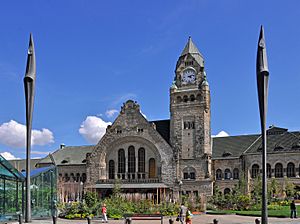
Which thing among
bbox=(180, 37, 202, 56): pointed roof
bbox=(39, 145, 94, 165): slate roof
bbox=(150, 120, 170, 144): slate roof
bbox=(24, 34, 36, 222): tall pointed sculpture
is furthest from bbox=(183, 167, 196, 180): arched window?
bbox=(24, 34, 36, 222): tall pointed sculpture

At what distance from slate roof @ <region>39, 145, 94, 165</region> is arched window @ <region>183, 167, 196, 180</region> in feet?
78.0

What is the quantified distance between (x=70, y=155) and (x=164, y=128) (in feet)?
75.0

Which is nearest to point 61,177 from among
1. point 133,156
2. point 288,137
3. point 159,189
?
point 133,156

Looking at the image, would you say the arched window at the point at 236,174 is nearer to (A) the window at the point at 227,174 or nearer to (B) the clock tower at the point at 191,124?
(A) the window at the point at 227,174

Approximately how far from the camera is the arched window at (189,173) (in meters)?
67.4

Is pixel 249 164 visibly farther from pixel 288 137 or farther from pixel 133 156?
pixel 133 156

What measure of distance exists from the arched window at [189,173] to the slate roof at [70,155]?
2378 centimetres

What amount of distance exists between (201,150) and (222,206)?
15.4 m

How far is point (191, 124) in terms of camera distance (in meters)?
69.2

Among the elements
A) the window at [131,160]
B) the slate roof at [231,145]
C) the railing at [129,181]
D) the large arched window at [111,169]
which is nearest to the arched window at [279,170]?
the slate roof at [231,145]

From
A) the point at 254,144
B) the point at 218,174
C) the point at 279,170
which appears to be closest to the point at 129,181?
the point at 218,174

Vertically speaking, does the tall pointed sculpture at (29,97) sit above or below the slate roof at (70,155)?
above

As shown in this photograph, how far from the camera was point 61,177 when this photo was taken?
82562mm

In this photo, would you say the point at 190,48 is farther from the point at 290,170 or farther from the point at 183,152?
the point at 290,170
